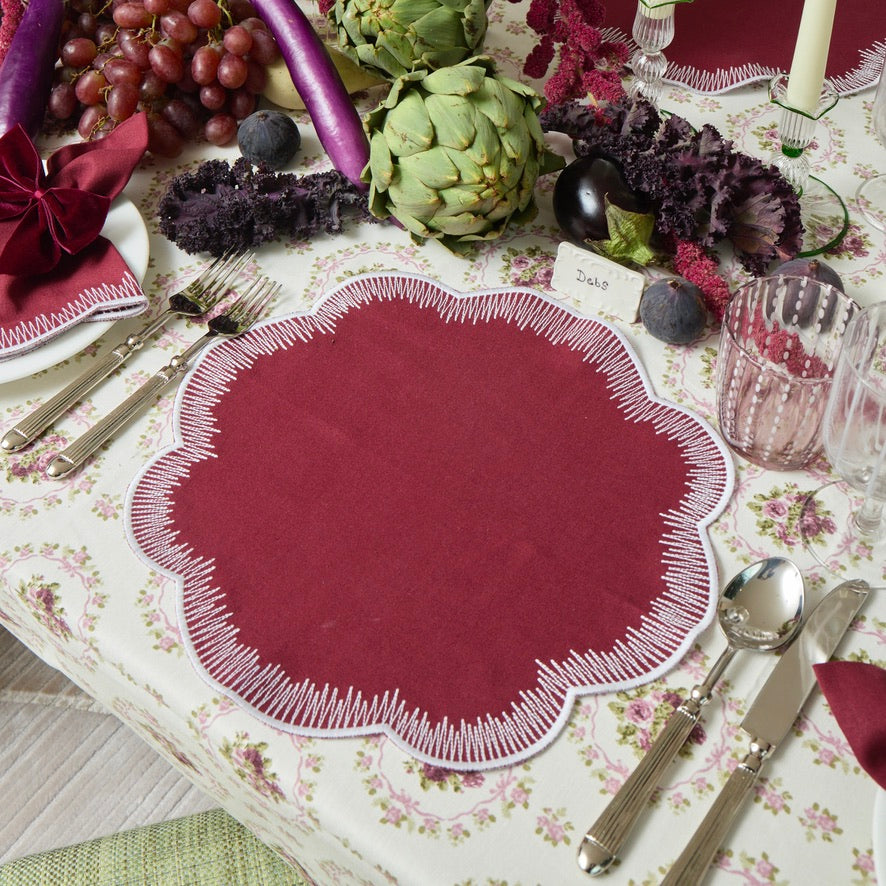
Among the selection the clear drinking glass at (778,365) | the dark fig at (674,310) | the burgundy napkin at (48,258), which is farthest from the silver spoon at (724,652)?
the burgundy napkin at (48,258)

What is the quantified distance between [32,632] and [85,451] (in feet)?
0.55

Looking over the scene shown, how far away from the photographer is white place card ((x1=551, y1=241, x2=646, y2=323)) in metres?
0.88

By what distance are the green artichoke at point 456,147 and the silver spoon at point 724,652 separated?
0.42 m

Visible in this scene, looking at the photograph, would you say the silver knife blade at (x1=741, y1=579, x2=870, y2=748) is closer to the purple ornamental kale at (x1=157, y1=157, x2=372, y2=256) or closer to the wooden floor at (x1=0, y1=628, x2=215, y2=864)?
the purple ornamental kale at (x1=157, y1=157, x2=372, y2=256)

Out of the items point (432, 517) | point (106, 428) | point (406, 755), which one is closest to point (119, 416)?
point (106, 428)

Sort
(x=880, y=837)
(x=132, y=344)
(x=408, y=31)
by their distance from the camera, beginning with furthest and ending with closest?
(x=408, y=31) < (x=132, y=344) < (x=880, y=837)

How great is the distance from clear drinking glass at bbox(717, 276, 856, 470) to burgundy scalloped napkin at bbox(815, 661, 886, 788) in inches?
7.9

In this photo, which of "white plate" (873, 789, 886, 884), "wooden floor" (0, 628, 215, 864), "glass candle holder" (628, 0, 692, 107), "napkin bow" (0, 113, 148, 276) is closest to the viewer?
"white plate" (873, 789, 886, 884)

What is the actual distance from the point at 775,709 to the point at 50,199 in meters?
0.80

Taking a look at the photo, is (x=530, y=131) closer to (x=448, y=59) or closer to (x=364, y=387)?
(x=448, y=59)

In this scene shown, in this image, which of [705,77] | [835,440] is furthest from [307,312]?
[705,77]

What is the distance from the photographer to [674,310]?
84 centimetres

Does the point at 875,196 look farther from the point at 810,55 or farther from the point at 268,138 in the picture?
the point at 268,138

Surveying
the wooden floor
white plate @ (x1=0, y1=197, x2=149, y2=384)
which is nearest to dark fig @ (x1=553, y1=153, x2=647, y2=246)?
white plate @ (x1=0, y1=197, x2=149, y2=384)
